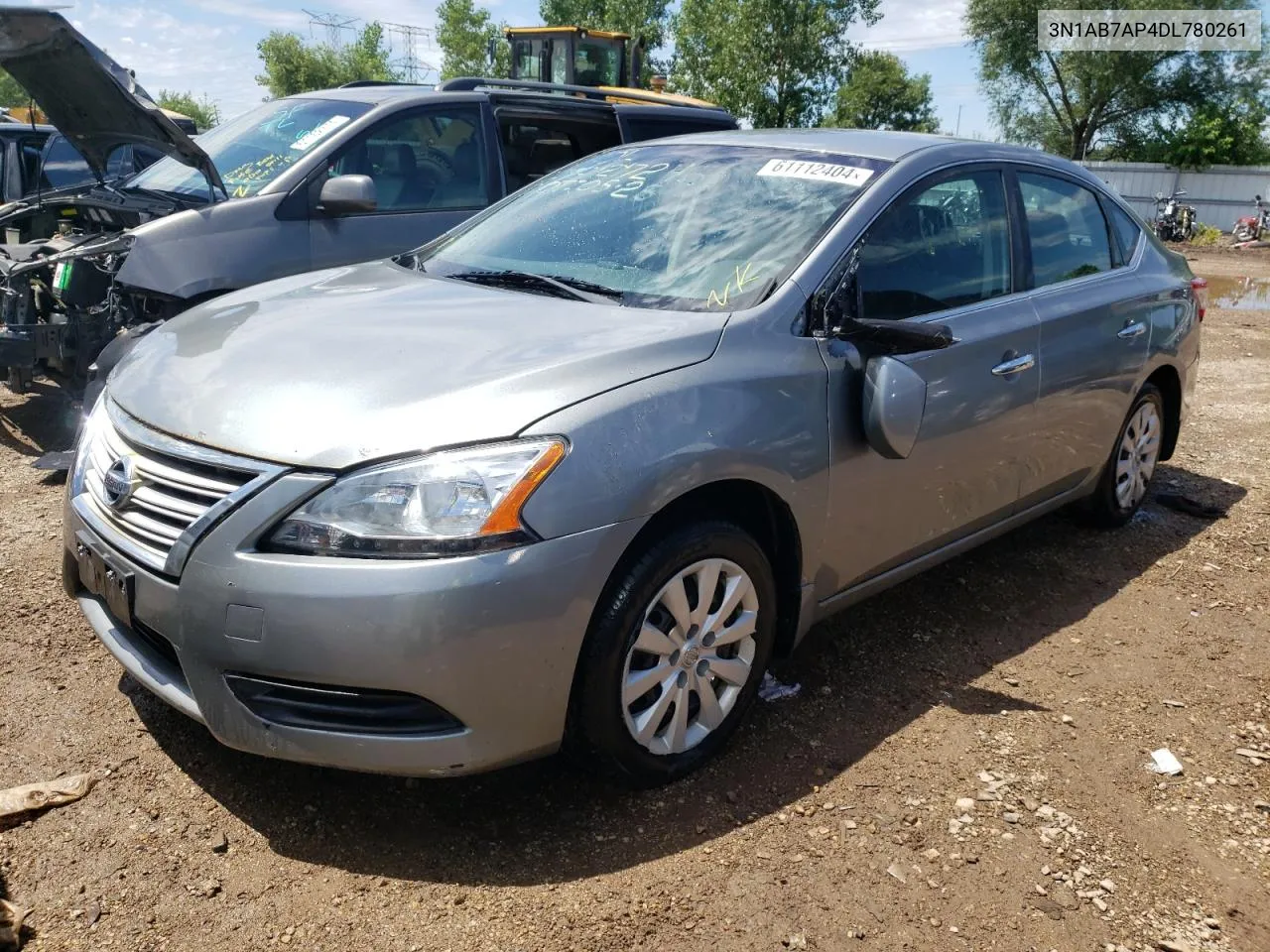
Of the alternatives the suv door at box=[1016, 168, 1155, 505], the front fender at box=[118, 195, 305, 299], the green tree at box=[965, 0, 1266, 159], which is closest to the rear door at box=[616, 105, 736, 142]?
the front fender at box=[118, 195, 305, 299]

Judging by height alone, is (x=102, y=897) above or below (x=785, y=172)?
below

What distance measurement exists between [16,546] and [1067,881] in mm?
4021

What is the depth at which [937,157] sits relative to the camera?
3.64 metres

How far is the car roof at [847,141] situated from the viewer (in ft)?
11.8

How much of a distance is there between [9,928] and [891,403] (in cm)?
249

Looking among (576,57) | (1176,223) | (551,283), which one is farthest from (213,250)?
(1176,223)

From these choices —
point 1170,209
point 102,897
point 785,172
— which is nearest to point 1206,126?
point 1170,209

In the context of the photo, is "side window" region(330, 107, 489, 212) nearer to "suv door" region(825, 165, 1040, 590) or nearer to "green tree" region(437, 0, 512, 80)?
"suv door" region(825, 165, 1040, 590)

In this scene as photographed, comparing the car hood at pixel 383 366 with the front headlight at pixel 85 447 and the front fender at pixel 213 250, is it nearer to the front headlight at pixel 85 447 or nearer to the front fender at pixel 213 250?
the front headlight at pixel 85 447

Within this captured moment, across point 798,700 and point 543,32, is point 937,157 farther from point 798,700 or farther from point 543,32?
point 543,32

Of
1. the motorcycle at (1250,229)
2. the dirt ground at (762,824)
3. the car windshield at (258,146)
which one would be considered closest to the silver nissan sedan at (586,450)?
the dirt ground at (762,824)

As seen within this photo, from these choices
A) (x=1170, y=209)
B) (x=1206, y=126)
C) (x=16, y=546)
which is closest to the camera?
(x=16, y=546)

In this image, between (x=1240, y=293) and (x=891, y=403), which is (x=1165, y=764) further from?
(x=1240, y=293)

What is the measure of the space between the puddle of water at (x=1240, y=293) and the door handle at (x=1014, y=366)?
12.2m
